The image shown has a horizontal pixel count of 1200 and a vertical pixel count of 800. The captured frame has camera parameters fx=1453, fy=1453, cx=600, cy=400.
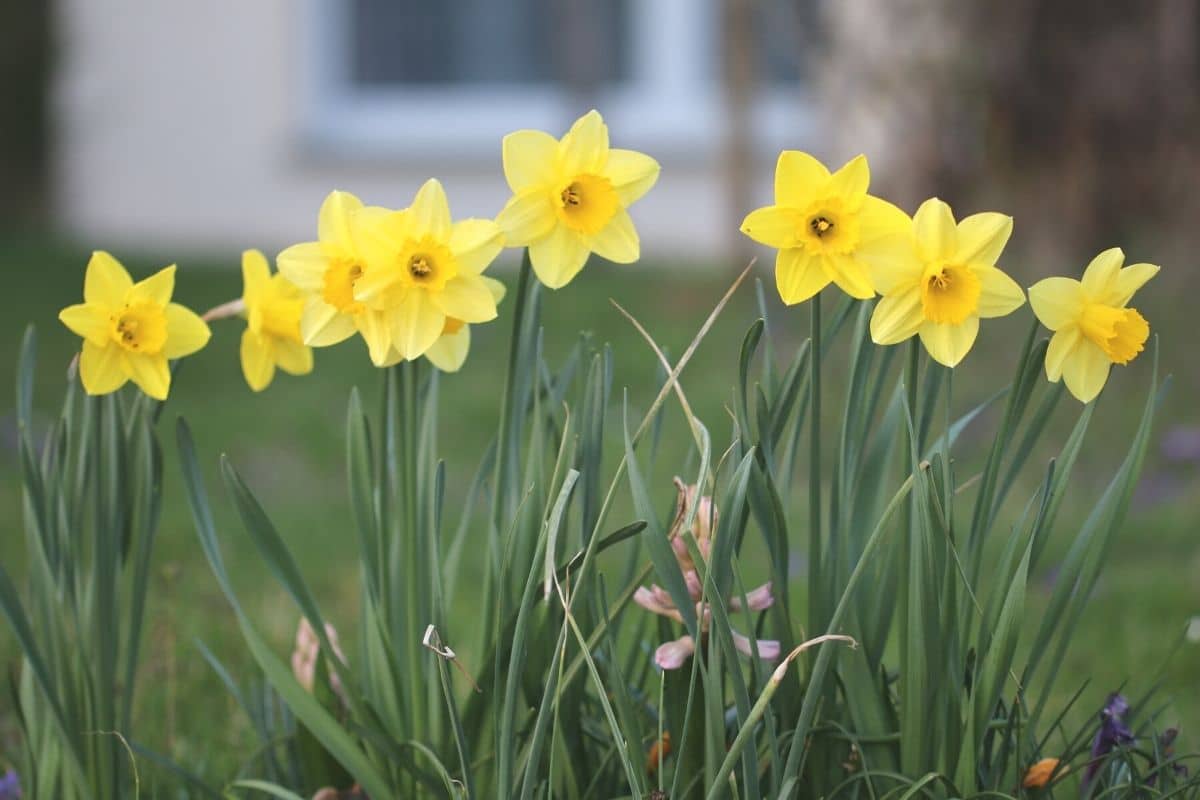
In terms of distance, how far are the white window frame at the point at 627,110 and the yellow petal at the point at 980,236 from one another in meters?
7.28

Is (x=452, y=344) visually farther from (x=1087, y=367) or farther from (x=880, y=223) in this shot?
(x=1087, y=367)

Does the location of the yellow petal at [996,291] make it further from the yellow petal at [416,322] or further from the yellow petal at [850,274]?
the yellow petal at [416,322]

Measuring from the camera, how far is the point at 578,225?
117 cm

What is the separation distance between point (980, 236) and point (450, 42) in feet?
27.0

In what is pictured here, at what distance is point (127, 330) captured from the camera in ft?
4.08

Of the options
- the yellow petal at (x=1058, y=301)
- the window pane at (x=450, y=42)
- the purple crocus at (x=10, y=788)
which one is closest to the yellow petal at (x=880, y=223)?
the yellow petal at (x=1058, y=301)

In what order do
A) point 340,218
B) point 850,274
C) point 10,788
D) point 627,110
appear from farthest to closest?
point 627,110
point 10,788
point 340,218
point 850,274

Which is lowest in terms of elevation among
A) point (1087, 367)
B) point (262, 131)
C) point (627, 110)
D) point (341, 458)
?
point (341, 458)

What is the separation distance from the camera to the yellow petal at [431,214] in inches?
46.2

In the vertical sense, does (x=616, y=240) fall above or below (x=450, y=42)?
above

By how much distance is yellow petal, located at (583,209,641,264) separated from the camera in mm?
1176

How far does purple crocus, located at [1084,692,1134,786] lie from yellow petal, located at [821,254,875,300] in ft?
1.48

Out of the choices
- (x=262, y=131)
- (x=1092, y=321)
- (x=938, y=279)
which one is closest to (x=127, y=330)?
(x=938, y=279)

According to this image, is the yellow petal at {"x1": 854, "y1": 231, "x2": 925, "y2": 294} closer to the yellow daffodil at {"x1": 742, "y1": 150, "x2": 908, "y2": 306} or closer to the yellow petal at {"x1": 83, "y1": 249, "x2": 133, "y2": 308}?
the yellow daffodil at {"x1": 742, "y1": 150, "x2": 908, "y2": 306}
